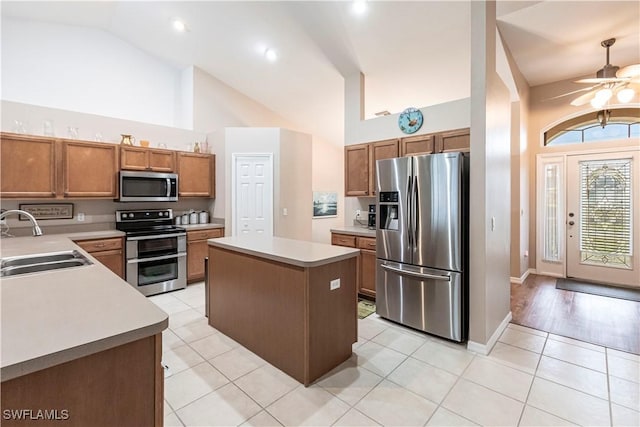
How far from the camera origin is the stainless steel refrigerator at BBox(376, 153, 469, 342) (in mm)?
2832

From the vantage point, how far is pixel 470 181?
2.76 metres

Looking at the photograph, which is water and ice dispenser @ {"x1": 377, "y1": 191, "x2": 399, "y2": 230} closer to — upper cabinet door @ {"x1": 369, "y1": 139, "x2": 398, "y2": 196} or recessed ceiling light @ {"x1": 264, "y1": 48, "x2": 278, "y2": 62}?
upper cabinet door @ {"x1": 369, "y1": 139, "x2": 398, "y2": 196}

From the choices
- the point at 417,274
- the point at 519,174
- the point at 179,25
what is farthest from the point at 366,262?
the point at 179,25

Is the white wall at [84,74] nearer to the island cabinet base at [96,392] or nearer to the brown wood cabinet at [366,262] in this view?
the brown wood cabinet at [366,262]

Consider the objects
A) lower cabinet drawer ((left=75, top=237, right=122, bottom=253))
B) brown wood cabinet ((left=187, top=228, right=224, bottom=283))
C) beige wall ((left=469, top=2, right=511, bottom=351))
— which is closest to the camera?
beige wall ((left=469, top=2, right=511, bottom=351))

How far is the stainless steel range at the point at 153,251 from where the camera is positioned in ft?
13.4

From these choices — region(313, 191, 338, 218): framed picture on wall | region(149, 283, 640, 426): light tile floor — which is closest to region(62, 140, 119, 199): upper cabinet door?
region(149, 283, 640, 426): light tile floor

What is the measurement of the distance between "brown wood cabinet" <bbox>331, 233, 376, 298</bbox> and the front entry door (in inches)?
152

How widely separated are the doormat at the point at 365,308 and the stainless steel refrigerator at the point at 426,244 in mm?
252

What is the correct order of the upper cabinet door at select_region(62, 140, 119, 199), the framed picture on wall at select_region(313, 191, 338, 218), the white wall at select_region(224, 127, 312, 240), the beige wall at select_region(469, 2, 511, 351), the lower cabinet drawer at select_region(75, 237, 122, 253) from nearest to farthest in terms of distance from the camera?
1. the beige wall at select_region(469, 2, 511, 351)
2. the lower cabinet drawer at select_region(75, 237, 122, 253)
3. the upper cabinet door at select_region(62, 140, 119, 199)
4. the white wall at select_region(224, 127, 312, 240)
5. the framed picture on wall at select_region(313, 191, 338, 218)

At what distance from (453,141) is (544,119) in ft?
9.79

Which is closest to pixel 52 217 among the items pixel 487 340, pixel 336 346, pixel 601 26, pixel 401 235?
pixel 336 346

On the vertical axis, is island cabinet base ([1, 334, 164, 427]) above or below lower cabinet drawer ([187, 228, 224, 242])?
below

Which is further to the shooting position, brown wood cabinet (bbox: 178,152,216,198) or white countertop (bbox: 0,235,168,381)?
brown wood cabinet (bbox: 178,152,216,198)
